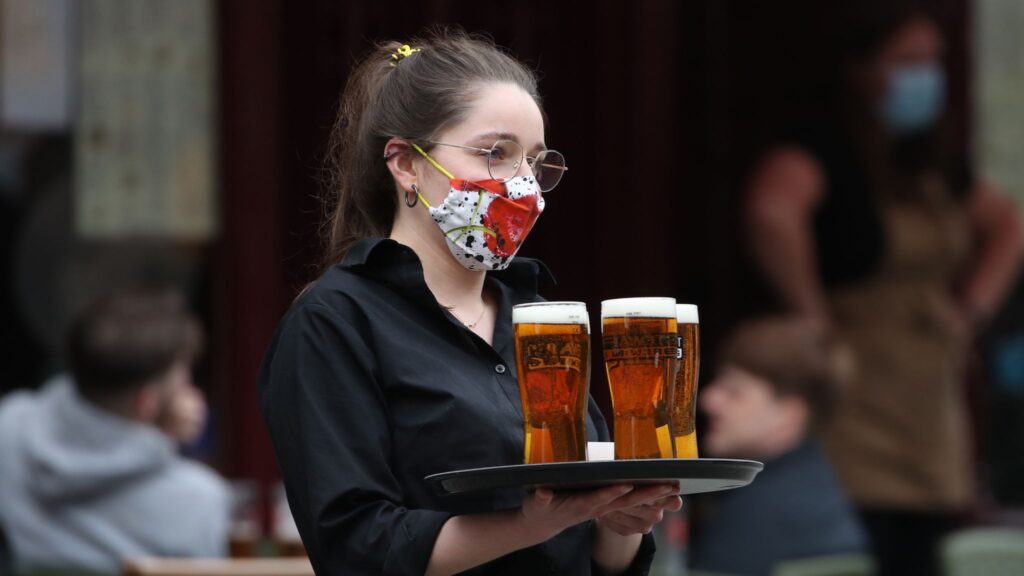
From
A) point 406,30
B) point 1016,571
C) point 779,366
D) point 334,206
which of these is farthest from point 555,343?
point 406,30

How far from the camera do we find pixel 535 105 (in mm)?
2061

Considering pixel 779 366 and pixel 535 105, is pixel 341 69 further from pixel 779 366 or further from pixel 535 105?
pixel 535 105

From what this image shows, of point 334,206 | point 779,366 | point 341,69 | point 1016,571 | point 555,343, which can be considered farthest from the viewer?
point 341,69

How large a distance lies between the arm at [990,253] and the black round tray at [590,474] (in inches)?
190

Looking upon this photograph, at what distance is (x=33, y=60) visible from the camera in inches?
220

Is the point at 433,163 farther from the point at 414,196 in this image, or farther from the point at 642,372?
the point at 642,372

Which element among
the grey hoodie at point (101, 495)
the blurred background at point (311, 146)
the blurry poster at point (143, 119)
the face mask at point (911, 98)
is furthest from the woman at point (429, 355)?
the face mask at point (911, 98)

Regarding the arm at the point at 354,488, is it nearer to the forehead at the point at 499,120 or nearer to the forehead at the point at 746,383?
the forehead at the point at 499,120

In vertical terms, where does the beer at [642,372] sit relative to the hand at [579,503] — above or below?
above

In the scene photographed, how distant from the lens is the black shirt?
1.88m

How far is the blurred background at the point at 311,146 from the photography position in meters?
5.61

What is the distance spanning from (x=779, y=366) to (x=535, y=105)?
3215mm

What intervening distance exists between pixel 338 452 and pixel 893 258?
4634mm

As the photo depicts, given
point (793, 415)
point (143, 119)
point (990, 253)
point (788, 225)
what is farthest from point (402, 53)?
point (990, 253)
